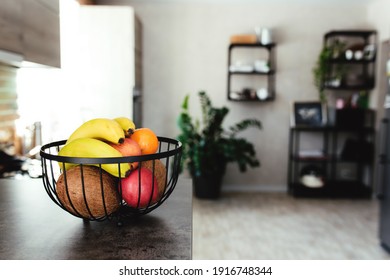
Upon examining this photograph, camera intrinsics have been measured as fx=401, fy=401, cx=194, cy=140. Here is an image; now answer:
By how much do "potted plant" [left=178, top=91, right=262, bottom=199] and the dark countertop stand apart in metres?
3.16

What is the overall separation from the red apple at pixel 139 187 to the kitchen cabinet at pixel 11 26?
63cm

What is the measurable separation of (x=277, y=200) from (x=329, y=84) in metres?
1.39

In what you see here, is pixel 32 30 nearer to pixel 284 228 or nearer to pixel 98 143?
pixel 98 143

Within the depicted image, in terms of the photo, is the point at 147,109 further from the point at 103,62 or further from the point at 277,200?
the point at 277,200

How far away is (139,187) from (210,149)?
3388 millimetres

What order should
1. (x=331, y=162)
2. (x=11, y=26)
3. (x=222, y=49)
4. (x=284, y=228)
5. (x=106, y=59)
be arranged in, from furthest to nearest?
1. (x=331, y=162)
2. (x=222, y=49)
3. (x=106, y=59)
4. (x=284, y=228)
5. (x=11, y=26)

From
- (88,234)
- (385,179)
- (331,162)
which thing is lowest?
(331,162)

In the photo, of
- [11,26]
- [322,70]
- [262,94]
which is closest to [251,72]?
[262,94]

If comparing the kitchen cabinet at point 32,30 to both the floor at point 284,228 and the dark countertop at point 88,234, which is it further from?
the floor at point 284,228

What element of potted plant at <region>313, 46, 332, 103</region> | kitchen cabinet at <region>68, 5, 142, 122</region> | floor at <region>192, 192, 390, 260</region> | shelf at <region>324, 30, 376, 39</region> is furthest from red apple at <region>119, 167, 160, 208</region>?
shelf at <region>324, 30, 376, 39</region>

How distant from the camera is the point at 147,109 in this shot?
4531 millimetres

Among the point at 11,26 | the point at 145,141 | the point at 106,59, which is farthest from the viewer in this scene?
the point at 106,59

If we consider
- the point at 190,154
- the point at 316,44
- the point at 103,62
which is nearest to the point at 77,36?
the point at 103,62

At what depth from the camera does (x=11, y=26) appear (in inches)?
44.4
